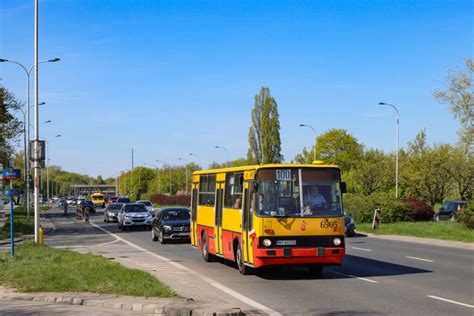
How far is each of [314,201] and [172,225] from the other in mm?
13115

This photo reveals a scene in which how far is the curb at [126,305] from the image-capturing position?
10060mm

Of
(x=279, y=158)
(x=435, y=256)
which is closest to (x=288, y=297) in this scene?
(x=435, y=256)

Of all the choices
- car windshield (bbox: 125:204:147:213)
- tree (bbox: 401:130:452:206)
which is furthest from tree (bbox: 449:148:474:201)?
car windshield (bbox: 125:204:147:213)

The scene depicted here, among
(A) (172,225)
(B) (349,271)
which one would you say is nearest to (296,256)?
(B) (349,271)

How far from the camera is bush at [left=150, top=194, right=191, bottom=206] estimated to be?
3351 inches

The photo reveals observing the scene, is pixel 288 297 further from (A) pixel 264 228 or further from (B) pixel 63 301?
(B) pixel 63 301

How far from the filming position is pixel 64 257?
19281 millimetres

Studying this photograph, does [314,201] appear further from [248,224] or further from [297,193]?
[248,224]

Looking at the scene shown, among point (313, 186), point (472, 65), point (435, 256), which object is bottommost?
point (435, 256)

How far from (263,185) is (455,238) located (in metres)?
17.3

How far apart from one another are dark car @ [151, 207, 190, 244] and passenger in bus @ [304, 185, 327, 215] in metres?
13.0

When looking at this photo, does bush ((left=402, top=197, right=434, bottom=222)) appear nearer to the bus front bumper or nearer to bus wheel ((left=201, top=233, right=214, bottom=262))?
bus wheel ((left=201, top=233, right=214, bottom=262))

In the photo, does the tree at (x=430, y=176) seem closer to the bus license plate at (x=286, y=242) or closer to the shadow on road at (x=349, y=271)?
the shadow on road at (x=349, y=271)

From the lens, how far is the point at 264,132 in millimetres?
94312
